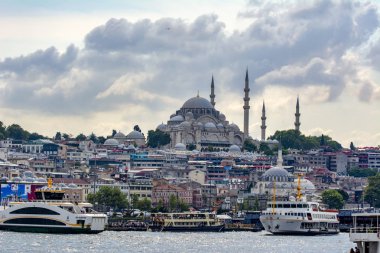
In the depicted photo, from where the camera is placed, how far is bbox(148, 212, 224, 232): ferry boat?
118 meters

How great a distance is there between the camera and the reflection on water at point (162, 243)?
262 feet

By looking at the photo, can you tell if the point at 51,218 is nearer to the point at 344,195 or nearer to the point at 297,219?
the point at 297,219

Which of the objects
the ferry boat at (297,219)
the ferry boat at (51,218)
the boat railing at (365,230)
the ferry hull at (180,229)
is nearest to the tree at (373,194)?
the ferry boat at (297,219)

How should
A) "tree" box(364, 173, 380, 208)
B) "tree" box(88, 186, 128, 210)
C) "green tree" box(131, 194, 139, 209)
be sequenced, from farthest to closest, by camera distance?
1. "tree" box(364, 173, 380, 208)
2. "green tree" box(131, 194, 139, 209)
3. "tree" box(88, 186, 128, 210)

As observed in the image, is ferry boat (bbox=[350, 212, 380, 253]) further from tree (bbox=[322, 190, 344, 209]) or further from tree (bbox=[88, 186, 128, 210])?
A: tree (bbox=[322, 190, 344, 209])

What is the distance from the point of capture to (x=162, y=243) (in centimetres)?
9125

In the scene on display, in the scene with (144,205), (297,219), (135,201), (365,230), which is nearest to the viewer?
(365,230)

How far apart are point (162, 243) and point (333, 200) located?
8501 cm

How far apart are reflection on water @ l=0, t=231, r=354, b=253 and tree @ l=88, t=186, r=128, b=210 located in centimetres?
4127

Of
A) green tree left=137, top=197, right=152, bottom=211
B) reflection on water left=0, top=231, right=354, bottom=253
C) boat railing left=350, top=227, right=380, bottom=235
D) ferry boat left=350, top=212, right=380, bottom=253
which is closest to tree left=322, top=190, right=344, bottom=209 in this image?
green tree left=137, top=197, right=152, bottom=211

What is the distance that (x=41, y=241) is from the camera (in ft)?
279

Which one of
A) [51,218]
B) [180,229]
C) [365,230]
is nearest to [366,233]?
[365,230]

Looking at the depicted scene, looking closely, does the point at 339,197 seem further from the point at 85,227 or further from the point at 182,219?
the point at 85,227

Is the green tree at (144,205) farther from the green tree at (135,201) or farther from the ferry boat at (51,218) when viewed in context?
the ferry boat at (51,218)
